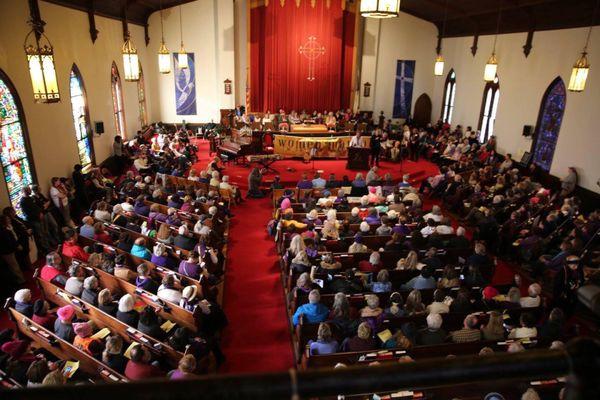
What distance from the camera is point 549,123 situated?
542 inches

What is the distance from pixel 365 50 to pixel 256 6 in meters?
6.07

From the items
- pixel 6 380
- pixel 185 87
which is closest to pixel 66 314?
pixel 6 380

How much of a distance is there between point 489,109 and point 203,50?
13742 millimetres

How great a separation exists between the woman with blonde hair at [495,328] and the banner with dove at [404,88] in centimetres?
1932

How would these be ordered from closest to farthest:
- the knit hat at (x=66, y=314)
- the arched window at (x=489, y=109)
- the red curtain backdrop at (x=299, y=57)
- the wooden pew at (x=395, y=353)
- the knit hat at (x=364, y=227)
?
the wooden pew at (x=395, y=353), the knit hat at (x=66, y=314), the knit hat at (x=364, y=227), the arched window at (x=489, y=109), the red curtain backdrop at (x=299, y=57)

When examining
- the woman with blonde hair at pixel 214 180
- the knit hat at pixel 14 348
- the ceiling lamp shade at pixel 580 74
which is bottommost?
the knit hat at pixel 14 348

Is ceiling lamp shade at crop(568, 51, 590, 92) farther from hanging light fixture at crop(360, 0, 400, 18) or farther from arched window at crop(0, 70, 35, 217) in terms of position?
arched window at crop(0, 70, 35, 217)

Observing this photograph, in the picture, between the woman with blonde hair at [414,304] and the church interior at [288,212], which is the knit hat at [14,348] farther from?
the woman with blonde hair at [414,304]

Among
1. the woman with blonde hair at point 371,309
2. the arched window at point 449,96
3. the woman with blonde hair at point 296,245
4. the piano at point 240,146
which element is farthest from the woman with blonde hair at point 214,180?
the arched window at point 449,96

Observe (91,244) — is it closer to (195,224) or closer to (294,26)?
(195,224)

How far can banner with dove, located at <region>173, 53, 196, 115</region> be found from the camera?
21516 mm

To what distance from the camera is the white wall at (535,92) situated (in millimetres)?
11734

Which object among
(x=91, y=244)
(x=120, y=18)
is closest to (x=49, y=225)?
(x=91, y=244)

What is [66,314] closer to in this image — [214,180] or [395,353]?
[395,353]
